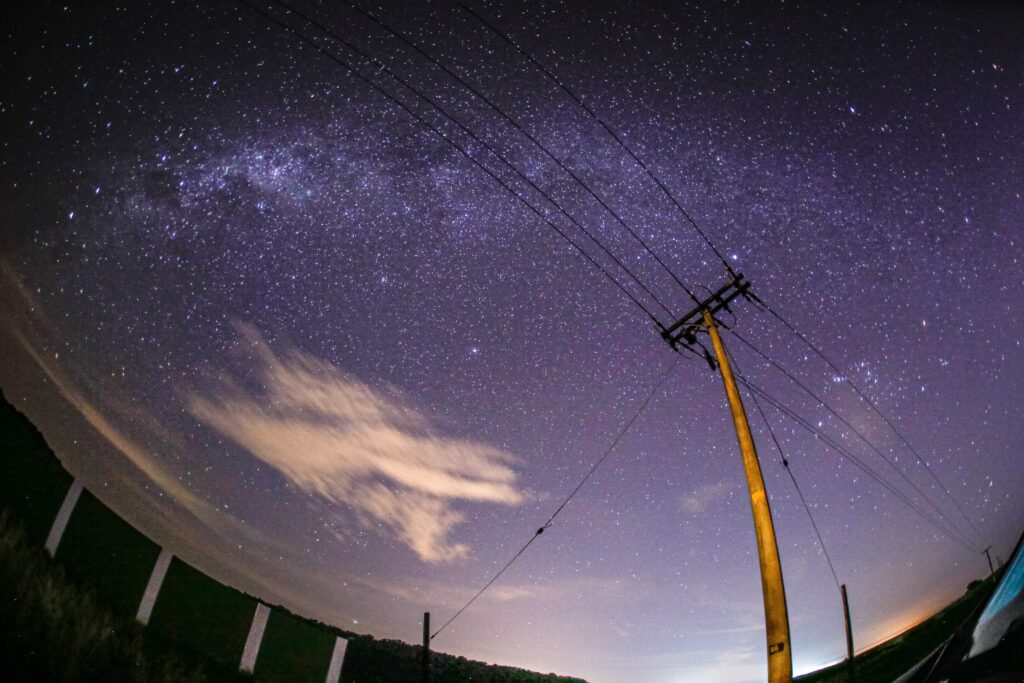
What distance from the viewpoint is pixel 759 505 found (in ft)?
22.7

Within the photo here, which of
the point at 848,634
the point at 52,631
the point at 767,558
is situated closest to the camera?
the point at 767,558

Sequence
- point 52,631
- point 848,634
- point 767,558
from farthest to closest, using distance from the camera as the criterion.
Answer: point 848,634 < point 52,631 < point 767,558

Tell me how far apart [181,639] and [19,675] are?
8030mm

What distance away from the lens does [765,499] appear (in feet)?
22.9

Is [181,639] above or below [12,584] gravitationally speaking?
below

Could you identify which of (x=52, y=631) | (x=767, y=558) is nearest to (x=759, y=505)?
(x=767, y=558)

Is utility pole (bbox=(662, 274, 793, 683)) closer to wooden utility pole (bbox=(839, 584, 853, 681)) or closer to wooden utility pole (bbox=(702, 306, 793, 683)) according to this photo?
wooden utility pole (bbox=(702, 306, 793, 683))

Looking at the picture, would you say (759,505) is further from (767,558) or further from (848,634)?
(848,634)

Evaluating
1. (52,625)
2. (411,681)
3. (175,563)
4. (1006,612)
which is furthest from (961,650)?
(411,681)

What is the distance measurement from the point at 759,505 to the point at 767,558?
2.66ft

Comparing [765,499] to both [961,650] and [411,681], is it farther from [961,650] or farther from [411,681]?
[411,681]

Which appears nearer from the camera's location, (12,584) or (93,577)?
(12,584)

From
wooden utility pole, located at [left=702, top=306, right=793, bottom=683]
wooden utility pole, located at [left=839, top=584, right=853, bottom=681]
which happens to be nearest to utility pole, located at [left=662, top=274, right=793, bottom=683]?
wooden utility pole, located at [left=702, top=306, right=793, bottom=683]

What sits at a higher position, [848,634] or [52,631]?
[848,634]
